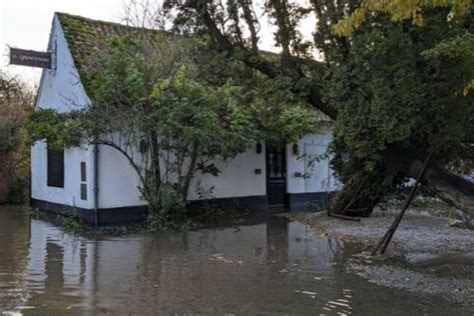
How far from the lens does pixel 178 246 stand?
9.92 m

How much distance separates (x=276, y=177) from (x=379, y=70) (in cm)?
965

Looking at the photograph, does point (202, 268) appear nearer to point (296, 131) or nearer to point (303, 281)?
point (303, 281)

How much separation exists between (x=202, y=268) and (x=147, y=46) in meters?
5.97

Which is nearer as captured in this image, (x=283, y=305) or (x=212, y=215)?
(x=283, y=305)

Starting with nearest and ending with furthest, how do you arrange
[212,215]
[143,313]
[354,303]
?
[143,313]
[354,303]
[212,215]

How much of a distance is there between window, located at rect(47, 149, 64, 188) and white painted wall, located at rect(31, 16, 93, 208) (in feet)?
0.60

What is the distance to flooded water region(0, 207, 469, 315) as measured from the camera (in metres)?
5.96

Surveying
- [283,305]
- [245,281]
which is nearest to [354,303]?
[283,305]

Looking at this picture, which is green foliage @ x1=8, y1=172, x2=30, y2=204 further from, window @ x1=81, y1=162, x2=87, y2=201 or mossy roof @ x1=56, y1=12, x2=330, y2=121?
mossy roof @ x1=56, y1=12, x2=330, y2=121

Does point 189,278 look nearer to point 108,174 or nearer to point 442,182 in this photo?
point 442,182

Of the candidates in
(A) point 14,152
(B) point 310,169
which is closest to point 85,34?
(A) point 14,152

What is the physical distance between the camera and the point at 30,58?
13.6 metres

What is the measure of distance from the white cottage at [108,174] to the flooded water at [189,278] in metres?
1.96

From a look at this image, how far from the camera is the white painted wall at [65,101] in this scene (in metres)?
13.0
